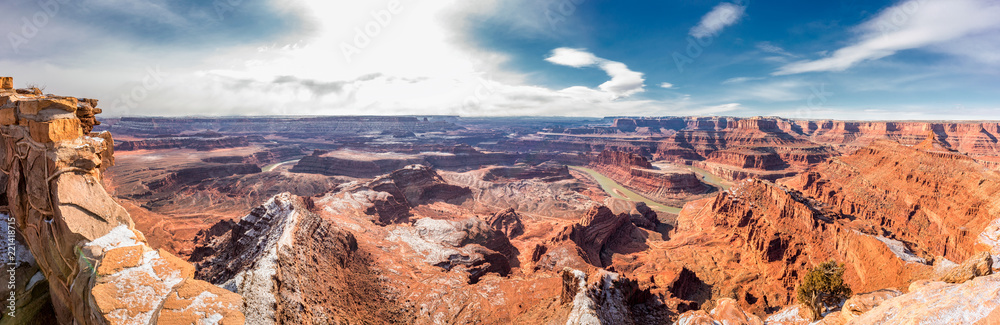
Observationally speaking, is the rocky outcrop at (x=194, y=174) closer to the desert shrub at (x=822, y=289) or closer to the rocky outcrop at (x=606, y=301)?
the rocky outcrop at (x=606, y=301)

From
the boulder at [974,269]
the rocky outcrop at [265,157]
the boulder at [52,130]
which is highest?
the boulder at [52,130]

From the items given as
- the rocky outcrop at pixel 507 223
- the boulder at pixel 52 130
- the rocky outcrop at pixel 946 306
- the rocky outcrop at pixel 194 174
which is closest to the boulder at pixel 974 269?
the rocky outcrop at pixel 946 306

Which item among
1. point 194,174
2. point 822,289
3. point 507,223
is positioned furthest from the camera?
point 194,174

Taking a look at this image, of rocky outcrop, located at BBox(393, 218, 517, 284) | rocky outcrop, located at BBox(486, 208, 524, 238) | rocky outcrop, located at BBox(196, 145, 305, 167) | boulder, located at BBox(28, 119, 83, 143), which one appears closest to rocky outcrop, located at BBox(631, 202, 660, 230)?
rocky outcrop, located at BBox(486, 208, 524, 238)

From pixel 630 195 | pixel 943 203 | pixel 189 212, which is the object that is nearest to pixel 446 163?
pixel 630 195

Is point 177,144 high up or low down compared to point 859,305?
down

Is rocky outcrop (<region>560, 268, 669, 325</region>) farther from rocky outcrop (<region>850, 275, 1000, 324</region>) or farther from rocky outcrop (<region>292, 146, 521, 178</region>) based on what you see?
rocky outcrop (<region>292, 146, 521, 178</region>)

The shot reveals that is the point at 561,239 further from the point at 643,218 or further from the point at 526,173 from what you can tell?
the point at 526,173

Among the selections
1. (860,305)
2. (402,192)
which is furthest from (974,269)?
(402,192)
